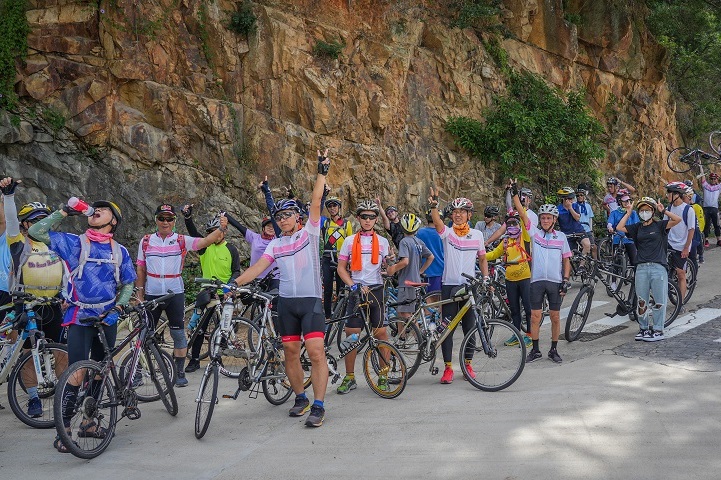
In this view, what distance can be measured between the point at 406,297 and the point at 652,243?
3.60 metres

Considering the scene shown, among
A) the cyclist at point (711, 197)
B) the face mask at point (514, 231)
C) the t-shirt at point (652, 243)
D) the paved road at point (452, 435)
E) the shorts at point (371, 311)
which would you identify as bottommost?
the paved road at point (452, 435)

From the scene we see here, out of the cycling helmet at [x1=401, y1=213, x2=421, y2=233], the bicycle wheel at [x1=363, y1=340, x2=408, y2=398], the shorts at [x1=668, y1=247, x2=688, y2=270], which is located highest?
the cycling helmet at [x1=401, y1=213, x2=421, y2=233]

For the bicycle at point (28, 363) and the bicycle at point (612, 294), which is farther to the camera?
the bicycle at point (612, 294)

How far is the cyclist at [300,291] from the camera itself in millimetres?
6930

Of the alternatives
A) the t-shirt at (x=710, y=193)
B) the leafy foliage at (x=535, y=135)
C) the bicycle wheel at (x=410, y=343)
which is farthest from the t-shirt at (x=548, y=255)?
the t-shirt at (x=710, y=193)

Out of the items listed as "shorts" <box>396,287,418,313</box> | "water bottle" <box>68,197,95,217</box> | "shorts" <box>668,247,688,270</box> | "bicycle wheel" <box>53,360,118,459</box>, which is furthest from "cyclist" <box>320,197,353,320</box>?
→ "shorts" <box>668,247,688,270</box>

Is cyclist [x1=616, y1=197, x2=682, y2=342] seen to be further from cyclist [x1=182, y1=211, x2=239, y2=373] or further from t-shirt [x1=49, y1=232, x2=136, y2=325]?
t-shirt [x1=49, y1=232, x2=136, y2=325]

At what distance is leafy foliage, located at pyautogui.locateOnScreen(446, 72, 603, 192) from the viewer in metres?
19.0

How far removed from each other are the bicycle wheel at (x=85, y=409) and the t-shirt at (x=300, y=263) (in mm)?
1831

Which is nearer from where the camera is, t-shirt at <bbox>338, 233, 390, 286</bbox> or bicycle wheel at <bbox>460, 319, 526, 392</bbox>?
bicycle wheel at <bbox>460, 319, 526, 392</bbox>

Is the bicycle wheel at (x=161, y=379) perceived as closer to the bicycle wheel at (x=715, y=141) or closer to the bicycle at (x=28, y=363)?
the bicycle at (x=28, y=363)

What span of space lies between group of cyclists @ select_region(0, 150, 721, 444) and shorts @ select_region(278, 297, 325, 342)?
0.4 inches

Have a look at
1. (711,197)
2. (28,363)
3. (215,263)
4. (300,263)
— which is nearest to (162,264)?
(215,263)

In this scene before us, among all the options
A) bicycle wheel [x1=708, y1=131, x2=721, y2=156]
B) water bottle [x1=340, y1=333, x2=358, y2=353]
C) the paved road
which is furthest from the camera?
bicycle wheel [x1=708, y1=131, x2=721, y2=156]
